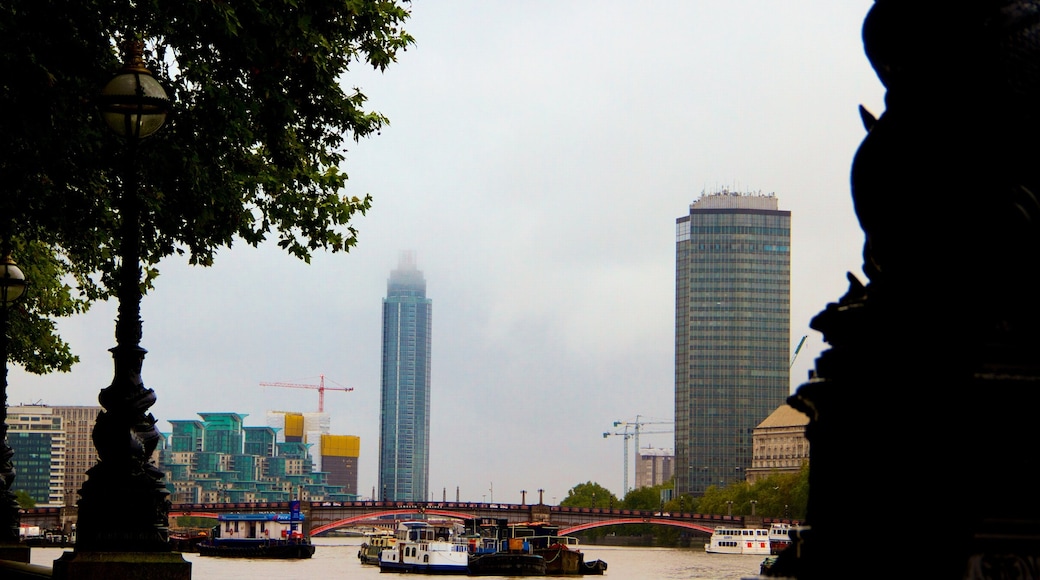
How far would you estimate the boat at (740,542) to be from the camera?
12438cm

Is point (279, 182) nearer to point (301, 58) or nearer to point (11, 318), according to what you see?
point (301, 58)

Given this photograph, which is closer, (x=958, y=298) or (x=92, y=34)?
(x=958, y=298)

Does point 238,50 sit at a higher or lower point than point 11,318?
higher

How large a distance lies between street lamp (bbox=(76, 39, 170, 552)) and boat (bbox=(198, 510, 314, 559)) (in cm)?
9265

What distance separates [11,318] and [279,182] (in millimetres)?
12366

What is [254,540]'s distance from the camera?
105812mm

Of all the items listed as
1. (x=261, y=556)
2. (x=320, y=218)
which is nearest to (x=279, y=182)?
(x=320, y=218)

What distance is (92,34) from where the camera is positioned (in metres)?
17.2

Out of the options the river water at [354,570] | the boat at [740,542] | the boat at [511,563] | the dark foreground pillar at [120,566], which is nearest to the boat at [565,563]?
the boat at [511,563]

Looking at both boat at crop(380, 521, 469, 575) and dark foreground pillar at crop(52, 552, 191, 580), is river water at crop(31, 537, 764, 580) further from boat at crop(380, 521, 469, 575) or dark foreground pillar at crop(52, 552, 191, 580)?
dark foreground pillar at crop(52, 552, 191, 580)

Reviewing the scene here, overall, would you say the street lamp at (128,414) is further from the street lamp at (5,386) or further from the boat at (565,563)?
the boat at (565,563)

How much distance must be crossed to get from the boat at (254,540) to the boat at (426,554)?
13.4m

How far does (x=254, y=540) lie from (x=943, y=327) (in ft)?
349

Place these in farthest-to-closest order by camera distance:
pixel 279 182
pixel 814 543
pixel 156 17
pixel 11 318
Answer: pixel 11 318 → pixel 279 182 → pixel 156 17 → pixel 814 543
